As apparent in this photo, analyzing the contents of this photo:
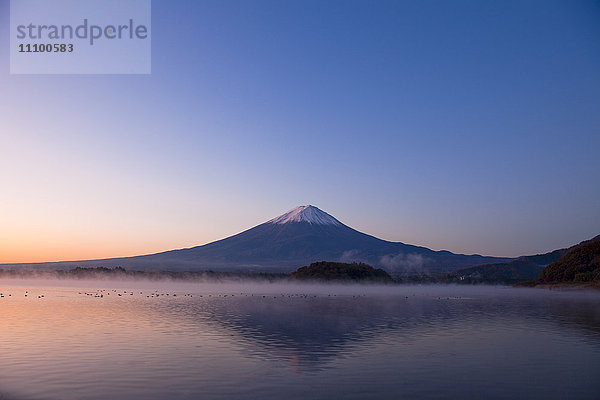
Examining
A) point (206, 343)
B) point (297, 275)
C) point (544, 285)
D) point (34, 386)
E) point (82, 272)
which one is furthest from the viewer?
point (82, 272)

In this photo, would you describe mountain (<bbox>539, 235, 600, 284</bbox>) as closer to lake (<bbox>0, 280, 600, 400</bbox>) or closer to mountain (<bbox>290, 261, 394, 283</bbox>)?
mountain (<bbox>290, 261, 394, 283</bbox>)

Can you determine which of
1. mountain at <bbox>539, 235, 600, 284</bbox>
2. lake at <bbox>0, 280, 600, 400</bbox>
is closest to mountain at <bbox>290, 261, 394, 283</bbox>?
mountain at <bbox>539, 235, 600, 284</bbox>

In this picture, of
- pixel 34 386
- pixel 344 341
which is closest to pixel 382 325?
pixel 344 341

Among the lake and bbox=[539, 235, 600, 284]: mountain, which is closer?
the lake

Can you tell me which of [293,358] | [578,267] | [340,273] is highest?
[293,358]

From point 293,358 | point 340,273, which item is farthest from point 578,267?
point 293,358

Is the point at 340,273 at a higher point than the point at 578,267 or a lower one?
lower

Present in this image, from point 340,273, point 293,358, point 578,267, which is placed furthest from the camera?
point 340,273

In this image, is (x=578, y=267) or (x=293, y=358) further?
(x=578, y=267)

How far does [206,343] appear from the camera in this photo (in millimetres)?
30000

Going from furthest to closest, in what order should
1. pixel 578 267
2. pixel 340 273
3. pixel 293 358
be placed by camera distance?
pixel 340 273 < pixel 578 267 < pixel 293 358

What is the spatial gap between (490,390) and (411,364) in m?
5.10

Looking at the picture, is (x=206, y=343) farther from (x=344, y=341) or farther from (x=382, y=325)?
(x=382, y=325)

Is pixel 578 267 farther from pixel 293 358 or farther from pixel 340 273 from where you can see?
pixel 293 358
